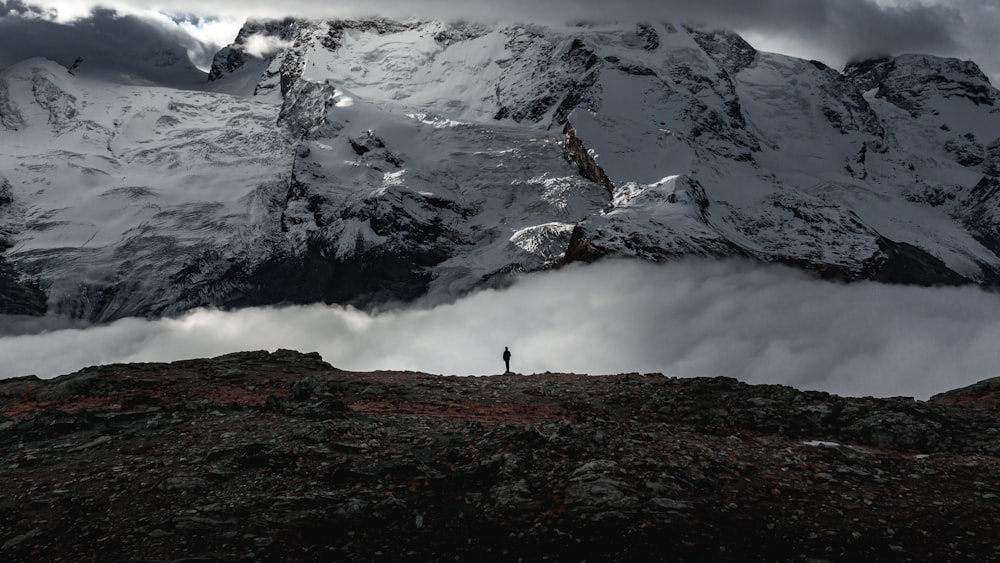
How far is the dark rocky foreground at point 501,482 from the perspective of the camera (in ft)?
75.5

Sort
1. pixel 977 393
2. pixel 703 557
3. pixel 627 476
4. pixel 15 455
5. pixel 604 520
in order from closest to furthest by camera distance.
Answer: pixel 703 557
pixel 604 520
pixel 627 476
pixel 15 455
pixel 977 393

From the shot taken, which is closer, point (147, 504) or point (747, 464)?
point (147, 504)

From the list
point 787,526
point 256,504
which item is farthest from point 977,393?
point 256,504

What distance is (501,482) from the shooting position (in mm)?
26453

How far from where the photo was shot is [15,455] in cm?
2936

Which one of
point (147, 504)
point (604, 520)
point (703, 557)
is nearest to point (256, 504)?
point (147, 504)

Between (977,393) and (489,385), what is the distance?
1081 inches

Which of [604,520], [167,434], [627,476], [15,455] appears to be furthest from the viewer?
[167,434]

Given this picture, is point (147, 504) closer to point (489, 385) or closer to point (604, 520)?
point (604, 520)

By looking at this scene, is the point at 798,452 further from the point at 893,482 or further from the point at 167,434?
the point at 167,434

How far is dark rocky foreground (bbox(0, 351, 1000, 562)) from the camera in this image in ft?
75.5

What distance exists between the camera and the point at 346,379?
1818 inches

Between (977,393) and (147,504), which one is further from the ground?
(977,393)

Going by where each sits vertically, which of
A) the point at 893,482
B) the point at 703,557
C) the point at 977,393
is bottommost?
A: the point at 703,557
